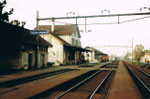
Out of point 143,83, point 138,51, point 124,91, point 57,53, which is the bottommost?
point 143,83

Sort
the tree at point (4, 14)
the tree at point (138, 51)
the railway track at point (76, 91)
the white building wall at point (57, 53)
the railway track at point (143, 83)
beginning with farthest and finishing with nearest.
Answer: the tree at point (138, 51) < the white building wall at point (57, 53) < the tree at point (4, 14) < the railway track at point (143, 83) < the railway track at point (76, 91)

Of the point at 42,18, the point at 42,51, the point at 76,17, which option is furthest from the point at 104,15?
the point at 42,51

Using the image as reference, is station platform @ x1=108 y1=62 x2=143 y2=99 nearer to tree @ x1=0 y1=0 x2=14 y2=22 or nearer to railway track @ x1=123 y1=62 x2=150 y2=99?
railway track @ x1=123 y1=62 x2=150 y2=99

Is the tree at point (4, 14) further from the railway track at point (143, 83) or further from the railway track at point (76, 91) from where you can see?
the railway track at point (143, 83)

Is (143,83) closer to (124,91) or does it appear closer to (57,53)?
(124,91)

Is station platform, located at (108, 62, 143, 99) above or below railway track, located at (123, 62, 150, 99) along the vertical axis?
above

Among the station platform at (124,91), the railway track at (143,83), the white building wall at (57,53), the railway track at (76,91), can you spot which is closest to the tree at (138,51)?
the white building wall at (57,53)

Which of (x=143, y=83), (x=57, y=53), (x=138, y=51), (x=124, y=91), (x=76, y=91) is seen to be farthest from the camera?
(x=138, y=51)

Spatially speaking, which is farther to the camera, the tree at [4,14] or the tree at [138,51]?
the tree at [138,51]

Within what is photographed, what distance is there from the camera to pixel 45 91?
352 inches

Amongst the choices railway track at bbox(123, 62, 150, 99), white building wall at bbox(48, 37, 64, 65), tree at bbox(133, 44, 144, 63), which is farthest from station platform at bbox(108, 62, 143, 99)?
tree at bbox(133, 44, 144, 63)

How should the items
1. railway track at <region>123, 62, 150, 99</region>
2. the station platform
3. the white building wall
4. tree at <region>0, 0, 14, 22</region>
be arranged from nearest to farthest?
1. the station platform
2. railway track at <region>123, 62, 150, 99</region>
3. tree at <region>0, 0, 14, 22</region>
4. the white building wall

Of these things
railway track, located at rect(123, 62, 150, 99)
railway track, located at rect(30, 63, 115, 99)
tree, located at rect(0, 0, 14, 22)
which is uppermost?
tree, located at rect(0, 0, 14, 22)

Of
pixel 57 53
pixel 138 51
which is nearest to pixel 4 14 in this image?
pixel 57 53
